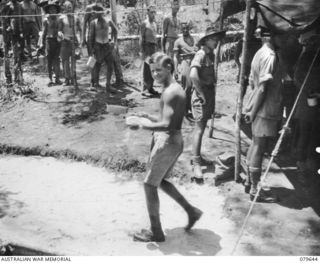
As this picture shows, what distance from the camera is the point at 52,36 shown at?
10.8 m

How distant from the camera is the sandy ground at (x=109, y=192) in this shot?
5098mm

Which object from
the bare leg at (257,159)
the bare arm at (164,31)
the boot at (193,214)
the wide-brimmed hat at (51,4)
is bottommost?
the boot at (193,214)

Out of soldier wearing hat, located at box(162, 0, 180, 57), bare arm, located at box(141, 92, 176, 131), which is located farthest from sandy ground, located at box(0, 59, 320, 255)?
soldier wearing hat, located at box(162, 0, 180, 57)

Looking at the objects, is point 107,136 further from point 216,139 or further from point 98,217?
point 98,217

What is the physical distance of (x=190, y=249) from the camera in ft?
16.3

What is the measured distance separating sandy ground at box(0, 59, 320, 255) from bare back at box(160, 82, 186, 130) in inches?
59.8

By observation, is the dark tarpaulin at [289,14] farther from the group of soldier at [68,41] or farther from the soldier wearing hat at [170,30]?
the soldier wearing hat at [170,30]

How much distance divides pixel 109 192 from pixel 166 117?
242 cm

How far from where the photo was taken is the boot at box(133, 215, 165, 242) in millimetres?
4955

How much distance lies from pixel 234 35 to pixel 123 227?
9.46 metres

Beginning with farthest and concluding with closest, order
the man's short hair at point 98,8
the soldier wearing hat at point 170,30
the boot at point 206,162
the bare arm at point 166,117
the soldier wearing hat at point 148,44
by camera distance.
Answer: the soldier wearing hat at point 170,30, the soldier wearing hat at point 148,44, the man's short hair at point 98,8, the boot at point 206,162, the bare arm at point 166,117

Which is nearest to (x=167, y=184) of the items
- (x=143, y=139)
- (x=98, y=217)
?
(x=98, y=217)

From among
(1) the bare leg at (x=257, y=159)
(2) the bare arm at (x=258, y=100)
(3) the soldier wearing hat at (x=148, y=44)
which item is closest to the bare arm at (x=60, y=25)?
(3) the soldier wearing hat at (x=148, y=44)

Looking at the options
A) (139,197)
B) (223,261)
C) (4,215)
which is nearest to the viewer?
(223,261)
